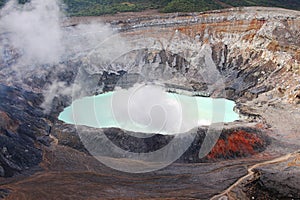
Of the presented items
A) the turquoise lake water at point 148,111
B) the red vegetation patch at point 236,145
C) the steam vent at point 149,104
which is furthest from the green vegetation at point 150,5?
the red vegetation patch at point 236,145

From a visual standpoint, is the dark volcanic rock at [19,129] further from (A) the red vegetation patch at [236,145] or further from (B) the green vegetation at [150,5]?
(B) the green vegetation at [150,5]

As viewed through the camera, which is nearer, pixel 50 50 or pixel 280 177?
pixel 280 177

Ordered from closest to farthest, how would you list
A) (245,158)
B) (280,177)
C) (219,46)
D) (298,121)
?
(280,177) < (245,158) < (298,121) < (219,46)

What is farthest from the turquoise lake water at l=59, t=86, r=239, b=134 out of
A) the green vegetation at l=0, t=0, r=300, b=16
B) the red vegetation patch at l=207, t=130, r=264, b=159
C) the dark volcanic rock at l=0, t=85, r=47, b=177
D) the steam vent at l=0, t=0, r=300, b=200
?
the green vegetation at l=0, t=0, r=300, b=16

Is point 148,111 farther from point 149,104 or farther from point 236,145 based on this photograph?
point 236,145

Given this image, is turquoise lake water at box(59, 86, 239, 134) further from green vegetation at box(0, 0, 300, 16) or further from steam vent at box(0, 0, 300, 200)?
green vegetation at box(0, 0, 300, 16)

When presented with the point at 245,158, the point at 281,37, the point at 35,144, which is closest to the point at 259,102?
the point at 281,37

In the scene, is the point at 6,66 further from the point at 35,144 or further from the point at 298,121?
the point at 298,121
